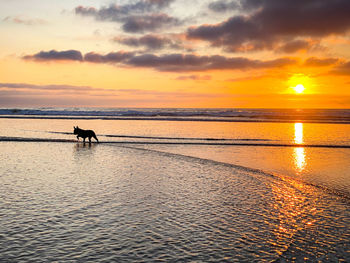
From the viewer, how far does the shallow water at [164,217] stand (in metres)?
5.62

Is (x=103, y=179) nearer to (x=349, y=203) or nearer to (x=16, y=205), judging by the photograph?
(x=16, y=205)

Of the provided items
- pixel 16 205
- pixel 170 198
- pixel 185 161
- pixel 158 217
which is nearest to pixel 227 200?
pixel 170 198

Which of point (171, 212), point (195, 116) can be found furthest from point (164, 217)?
point (195, 116)

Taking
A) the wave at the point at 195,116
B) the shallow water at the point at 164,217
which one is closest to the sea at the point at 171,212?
the shallow water at the point at 164,217

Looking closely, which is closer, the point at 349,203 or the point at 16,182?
the point at 349,203

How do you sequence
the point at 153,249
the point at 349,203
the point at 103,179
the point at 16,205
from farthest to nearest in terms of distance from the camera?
the point at 103,179 → the point at 349,203 → the point at 16,205 → the point at 153,249

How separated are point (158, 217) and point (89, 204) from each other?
7.05 feet

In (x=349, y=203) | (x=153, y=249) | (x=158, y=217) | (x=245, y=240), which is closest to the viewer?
(x=153, y=249)

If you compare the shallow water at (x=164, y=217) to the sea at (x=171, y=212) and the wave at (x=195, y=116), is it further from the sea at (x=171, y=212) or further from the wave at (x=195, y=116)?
the wave at (x=195, y=116)

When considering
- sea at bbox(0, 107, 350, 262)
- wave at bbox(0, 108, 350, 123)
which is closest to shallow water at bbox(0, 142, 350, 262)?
sea at bbox(0, 107, 350, 262)

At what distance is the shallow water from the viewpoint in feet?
18.4

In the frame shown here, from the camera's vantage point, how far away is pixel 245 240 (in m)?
6.17

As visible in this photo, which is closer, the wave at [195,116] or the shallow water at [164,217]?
the shallow water at [164,217]

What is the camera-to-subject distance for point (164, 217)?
7.48 m
